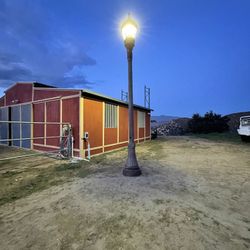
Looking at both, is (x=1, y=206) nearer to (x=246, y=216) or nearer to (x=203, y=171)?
(x=246, y=216)

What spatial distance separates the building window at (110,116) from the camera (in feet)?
28.1

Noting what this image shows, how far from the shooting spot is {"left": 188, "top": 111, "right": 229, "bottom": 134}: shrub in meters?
23.5

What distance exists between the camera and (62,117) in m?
7.77

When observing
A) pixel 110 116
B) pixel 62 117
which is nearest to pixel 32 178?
pixel 62 117

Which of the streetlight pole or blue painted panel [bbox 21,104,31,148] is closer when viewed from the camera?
the streetlight pole

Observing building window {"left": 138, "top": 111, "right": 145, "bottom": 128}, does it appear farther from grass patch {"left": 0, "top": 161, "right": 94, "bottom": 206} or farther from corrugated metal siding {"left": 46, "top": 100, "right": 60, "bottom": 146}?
grass patch {"left": 0, "top": 161, "right": 94, "bottom": 206}

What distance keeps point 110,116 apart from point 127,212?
21.5 feet

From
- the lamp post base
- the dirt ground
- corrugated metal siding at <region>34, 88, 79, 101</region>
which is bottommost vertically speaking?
the dirt ground

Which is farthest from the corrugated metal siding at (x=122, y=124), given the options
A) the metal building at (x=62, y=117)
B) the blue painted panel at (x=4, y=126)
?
the blue painted panel at (x=4, y=126)

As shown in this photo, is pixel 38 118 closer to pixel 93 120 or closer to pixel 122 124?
pixel 93 120

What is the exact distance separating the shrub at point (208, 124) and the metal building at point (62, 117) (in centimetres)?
1710

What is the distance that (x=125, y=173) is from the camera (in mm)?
4547

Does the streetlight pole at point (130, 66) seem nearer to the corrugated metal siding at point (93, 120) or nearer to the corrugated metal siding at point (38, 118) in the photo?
the corrugated metal siding at point (93, 120)

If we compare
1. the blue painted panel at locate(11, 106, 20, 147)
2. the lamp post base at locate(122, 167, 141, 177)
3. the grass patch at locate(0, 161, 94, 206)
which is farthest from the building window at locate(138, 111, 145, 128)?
the lamp post base at locate(122, 167, 141, 177)
